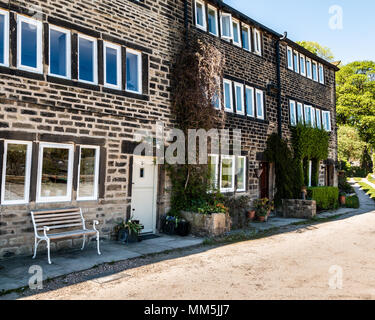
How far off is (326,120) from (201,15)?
11.5m

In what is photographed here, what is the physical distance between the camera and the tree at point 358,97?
121 feet

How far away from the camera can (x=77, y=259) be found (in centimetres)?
695

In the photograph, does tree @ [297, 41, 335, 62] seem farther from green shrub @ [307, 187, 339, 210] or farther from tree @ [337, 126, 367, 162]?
green shrub @ [307, 187, 339, 210]

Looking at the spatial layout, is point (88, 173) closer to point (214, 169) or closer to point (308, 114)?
point (214, 169)

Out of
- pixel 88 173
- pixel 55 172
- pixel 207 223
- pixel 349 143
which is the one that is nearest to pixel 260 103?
pixel 207 223

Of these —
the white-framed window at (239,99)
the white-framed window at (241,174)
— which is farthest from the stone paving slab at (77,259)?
the white-framed window at (239,99)

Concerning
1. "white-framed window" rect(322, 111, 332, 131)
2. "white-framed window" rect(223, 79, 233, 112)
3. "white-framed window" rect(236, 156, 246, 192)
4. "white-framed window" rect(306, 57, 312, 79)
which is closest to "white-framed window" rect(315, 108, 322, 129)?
"white-framed window" rect(322, 111, 332, 131)

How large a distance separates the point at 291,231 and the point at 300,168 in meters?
6.01

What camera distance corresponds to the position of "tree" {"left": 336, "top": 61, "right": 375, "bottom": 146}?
37.0m

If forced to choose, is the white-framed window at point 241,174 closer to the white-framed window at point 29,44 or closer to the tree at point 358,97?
the white-framed window at point 29,44

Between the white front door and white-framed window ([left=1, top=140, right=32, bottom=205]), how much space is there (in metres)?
3.04

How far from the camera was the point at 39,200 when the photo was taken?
7.47 meters

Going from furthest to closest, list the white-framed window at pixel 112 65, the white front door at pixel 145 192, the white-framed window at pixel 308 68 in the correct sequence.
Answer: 1. the white-framed window at pixel 308 68
2. the white front door at pixel 145 192
3. the white-framed window at pixel 112 65

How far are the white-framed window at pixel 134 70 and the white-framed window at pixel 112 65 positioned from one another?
362 millimetres
